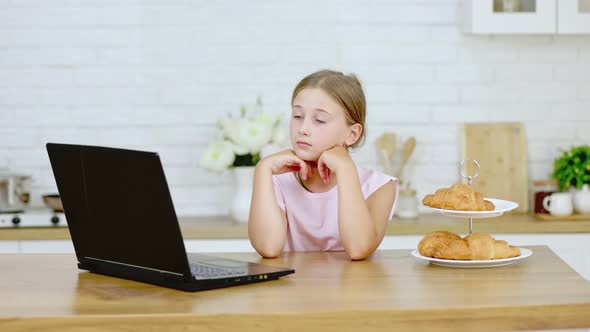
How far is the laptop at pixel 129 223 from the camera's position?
6.11 ft

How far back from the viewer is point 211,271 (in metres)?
2.01

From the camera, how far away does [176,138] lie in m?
4.21

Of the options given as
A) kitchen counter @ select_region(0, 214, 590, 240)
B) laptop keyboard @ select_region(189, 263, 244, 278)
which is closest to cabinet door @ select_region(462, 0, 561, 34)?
kitchen counter @ select_region(0, 214, 590, 240)

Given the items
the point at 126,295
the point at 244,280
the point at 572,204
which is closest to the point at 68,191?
the point at 126,295

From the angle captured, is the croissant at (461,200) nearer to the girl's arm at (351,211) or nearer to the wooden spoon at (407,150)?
the girl's arm at (351,211)

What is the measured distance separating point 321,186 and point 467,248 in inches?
28.1

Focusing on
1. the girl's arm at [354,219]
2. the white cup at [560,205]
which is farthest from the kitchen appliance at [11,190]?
the white cup at [560,205]

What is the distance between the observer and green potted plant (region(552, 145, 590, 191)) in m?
3.98

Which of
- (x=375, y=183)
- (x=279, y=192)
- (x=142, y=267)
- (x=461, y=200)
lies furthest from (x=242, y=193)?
(x=142, y=267)

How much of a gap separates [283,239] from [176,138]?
1886 millimetres

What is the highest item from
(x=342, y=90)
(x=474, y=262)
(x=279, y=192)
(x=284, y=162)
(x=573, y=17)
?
(x=573, y=17)

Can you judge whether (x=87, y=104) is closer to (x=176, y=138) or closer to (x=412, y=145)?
(x=176, y=138)

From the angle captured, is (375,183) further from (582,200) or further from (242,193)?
(582,200)

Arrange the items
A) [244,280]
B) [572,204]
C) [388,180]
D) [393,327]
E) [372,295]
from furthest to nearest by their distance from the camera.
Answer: [572,204], [388,180], [244,280], [372,295], [393,327]
